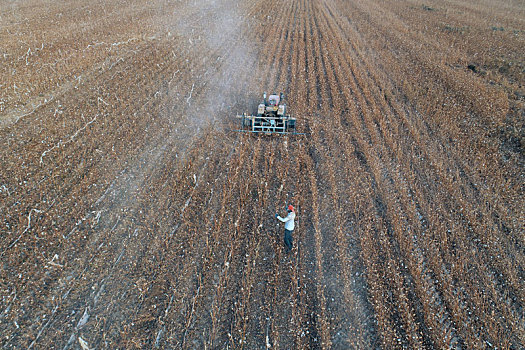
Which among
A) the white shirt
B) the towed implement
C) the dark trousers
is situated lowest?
the dark trousers

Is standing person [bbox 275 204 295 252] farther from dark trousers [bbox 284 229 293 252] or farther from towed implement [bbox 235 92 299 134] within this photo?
towed implement [bbox 235 92 299 134]

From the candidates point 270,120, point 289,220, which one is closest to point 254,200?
point 289,220

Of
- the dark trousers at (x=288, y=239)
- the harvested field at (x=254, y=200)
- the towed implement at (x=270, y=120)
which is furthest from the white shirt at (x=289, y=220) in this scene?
the towed implement at (x=270, y=120)

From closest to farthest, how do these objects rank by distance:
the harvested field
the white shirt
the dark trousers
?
the harvested field
the white shirt
the dark trousers

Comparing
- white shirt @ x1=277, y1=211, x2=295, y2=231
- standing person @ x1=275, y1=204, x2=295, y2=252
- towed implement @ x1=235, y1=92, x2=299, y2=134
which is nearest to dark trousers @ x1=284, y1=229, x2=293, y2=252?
standing person @ x1=275, y1=204, x2=295, y2=252

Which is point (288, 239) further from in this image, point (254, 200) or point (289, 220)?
point (254, 200)

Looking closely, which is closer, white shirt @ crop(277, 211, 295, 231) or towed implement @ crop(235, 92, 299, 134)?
white shirt @ crop(277, 211, 295, 231)

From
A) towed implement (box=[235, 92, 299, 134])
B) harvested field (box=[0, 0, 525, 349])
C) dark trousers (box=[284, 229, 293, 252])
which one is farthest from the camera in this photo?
towed implement (box=[235, 92, 299, 134])

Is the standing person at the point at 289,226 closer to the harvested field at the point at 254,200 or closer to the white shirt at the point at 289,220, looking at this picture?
the white shirt at the point at 289,220
